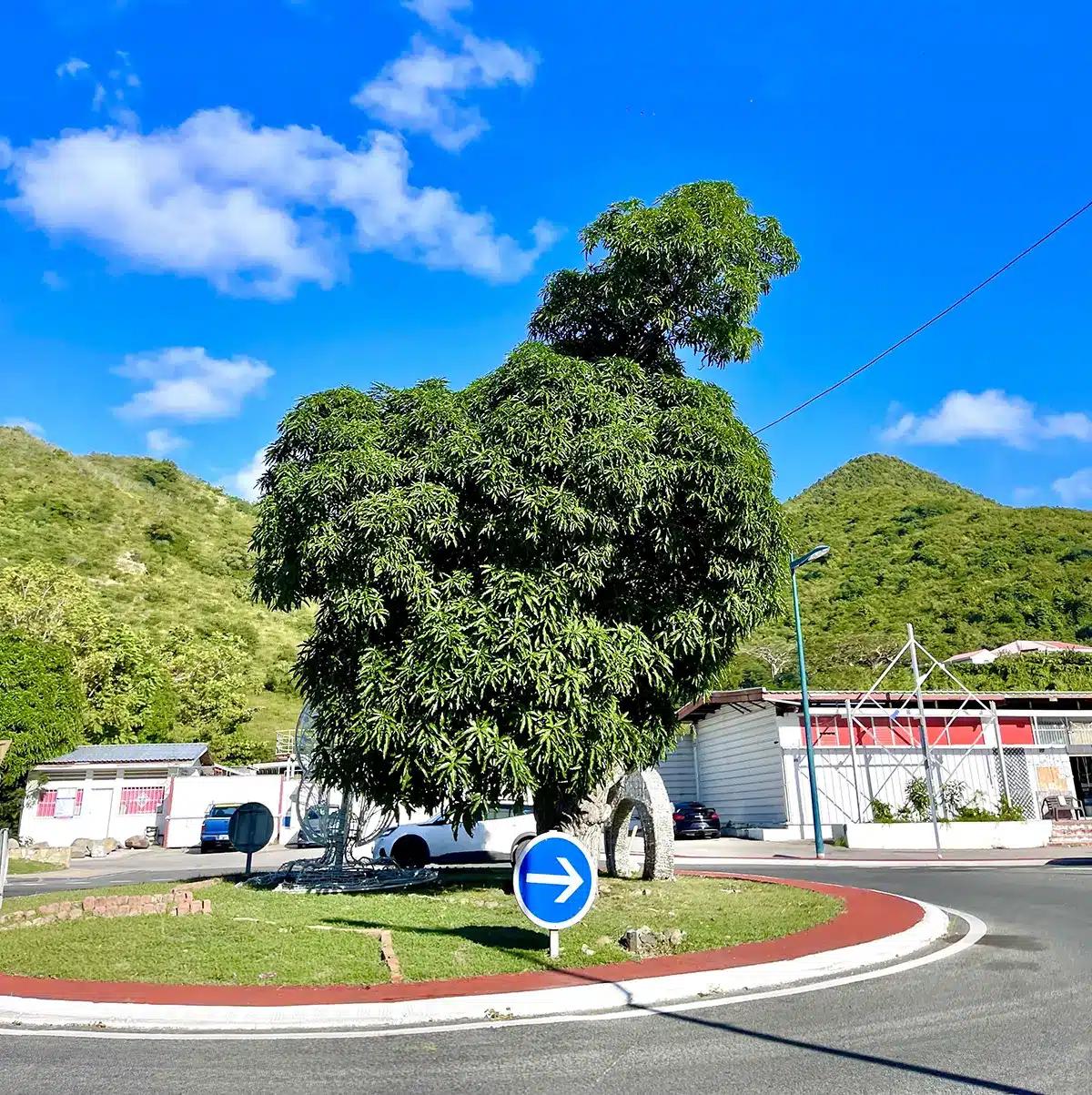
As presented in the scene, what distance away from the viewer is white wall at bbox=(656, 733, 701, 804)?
120 ft

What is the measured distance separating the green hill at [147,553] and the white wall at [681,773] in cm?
2749

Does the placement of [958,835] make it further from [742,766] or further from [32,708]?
[32,708]

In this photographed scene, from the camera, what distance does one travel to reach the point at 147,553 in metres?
75.2

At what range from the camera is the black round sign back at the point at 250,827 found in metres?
14.0

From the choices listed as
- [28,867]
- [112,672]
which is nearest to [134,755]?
[112,672]

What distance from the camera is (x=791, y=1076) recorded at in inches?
192

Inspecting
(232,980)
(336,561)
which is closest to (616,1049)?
(232,980)

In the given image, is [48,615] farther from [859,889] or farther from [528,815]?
[859,889]

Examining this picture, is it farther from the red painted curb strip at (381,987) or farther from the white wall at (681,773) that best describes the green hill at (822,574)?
the red painted curb strip at (381,987)

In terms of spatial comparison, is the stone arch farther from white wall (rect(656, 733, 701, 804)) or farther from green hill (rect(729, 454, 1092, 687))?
green hill (rect(729, 454, 1092, 687))

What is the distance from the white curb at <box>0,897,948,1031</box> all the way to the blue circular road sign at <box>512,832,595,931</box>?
591 mm

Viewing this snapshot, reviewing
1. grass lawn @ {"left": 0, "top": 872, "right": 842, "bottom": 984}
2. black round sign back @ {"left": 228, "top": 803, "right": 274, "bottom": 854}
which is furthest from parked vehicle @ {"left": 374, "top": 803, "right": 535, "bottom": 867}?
grass lawn @ {"left": 0, "top": 872, "right": 842, "bottom": 984}

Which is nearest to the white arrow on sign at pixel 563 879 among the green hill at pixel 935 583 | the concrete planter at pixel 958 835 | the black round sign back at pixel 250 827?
the black round sign back at pixel 250 827

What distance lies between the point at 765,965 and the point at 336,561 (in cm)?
740
